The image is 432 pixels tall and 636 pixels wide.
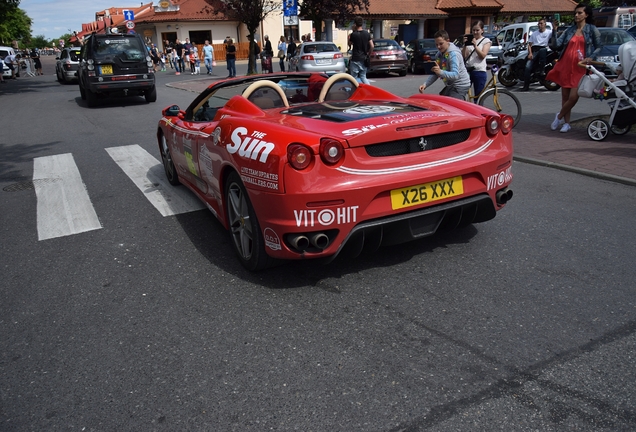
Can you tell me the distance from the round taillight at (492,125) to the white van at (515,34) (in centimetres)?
2165

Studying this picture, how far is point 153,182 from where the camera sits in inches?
267

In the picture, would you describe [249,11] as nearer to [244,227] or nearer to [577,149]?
[577,149]

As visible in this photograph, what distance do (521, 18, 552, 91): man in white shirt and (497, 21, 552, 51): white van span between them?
27.2 ft

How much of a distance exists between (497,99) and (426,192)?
21.8 feet

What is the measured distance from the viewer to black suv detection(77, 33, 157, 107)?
15.5 m

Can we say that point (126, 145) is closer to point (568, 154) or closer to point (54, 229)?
point (54, 229)

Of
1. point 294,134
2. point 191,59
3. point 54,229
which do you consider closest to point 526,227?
point 294,134

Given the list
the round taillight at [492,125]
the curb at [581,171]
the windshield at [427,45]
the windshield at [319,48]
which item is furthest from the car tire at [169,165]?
the windshield at [427,45]

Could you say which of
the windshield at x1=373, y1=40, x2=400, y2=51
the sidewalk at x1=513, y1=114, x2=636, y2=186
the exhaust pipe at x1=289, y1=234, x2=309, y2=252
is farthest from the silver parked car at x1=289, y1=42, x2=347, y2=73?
the exhaust pipe at x1=289, y1=234, x2=309, y2=252

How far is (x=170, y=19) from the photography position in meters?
48.2

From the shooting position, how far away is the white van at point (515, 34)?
2345 cm

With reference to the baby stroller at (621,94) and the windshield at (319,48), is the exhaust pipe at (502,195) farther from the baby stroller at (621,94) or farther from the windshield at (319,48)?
the windshield at (319,48)

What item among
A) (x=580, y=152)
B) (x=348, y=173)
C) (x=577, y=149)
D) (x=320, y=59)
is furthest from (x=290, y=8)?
(x=348, y=173)

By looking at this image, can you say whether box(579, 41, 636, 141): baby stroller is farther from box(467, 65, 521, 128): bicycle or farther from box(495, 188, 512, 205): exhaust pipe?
box(495, 188, 512, 205): exhaust pipe
